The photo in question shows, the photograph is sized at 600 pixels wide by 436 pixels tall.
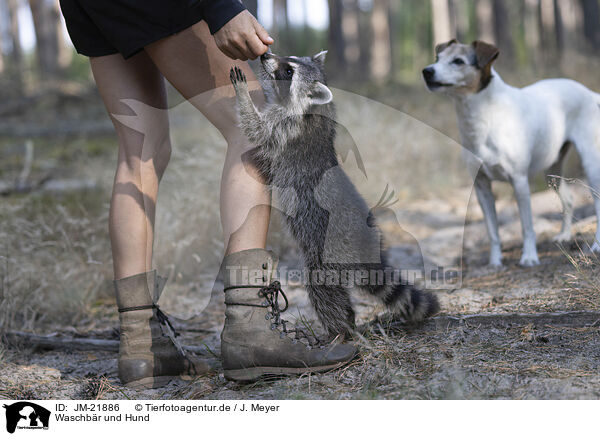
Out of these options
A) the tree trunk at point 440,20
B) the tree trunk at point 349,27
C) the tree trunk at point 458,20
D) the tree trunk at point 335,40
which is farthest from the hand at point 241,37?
the tree trunk at point 349,27

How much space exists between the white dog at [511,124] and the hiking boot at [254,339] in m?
2.44

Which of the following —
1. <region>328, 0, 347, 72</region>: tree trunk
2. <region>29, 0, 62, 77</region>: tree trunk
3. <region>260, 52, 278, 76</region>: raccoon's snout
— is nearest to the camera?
<region>260, 52, 278, 76</region>: raccoon's snout

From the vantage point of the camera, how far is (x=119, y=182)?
265cm

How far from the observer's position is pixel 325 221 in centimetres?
288

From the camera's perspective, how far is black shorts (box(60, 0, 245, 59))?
2285mm

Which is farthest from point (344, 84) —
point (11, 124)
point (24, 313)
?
point (24, 313)

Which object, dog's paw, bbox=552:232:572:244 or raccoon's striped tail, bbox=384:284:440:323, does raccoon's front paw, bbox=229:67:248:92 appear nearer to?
raccoon's striped tail, bbox=384:284:440:323

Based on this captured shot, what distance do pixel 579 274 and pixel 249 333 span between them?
1.82 m

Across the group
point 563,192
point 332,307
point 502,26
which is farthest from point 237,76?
point 502,26

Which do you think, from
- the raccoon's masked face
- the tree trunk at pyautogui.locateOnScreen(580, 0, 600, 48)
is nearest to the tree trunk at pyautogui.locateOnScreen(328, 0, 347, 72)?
the tree trunk at pyautogui.locateOnScreen(580, 0, 600, 48)

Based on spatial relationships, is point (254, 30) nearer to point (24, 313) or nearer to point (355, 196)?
point (355, 196)

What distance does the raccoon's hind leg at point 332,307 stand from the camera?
9.34 ft
